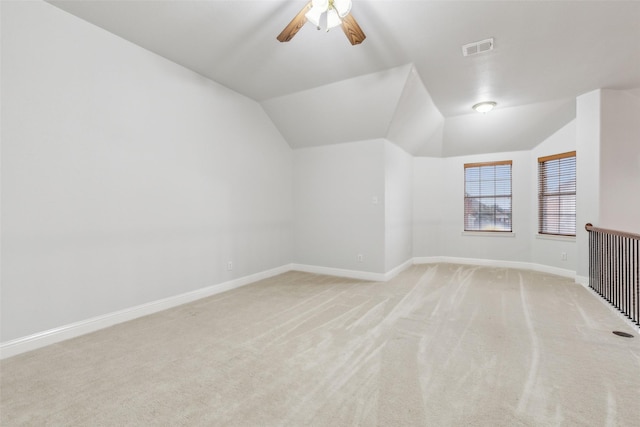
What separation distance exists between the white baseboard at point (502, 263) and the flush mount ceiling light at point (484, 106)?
2.98m

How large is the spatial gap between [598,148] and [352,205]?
3520 millimetres

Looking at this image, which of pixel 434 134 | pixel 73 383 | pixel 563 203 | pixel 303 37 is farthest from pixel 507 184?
pixel 73 383

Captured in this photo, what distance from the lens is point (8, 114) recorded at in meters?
2.29

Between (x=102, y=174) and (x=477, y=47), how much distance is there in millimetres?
3995

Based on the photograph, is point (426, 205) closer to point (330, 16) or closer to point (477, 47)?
point (477, 47)

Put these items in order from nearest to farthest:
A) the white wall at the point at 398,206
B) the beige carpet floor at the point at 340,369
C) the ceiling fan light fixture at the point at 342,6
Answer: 1. the beige carpet floor at the point at 340,369
2. the ceiling fan light fixture at the point at 342,6
3. the white wall at the point at 398,206

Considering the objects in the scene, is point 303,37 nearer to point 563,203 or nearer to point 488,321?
point 488,321

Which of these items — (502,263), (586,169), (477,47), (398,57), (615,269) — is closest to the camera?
(477,47)

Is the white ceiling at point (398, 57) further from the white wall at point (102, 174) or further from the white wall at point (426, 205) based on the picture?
the white wall at point (426, 205)

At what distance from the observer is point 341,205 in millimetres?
5004

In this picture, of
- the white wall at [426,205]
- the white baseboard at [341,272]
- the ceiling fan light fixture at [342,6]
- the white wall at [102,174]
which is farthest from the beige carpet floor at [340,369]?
the white wall at [426,205]

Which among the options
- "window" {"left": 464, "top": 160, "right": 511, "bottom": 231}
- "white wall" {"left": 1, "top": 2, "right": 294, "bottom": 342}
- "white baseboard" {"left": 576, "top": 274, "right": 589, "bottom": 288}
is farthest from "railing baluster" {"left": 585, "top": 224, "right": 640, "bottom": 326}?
"white wall" {"left": 1, "top": 2, "right": 294, "bottom": 342}

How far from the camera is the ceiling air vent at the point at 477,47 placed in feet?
9.67

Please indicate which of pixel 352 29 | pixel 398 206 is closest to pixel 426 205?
pixel 398 206
